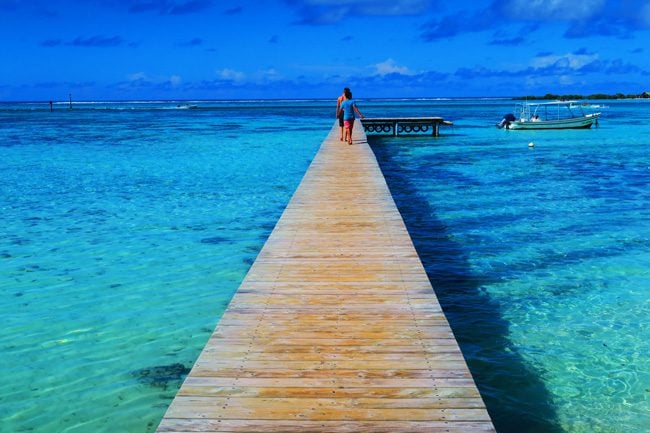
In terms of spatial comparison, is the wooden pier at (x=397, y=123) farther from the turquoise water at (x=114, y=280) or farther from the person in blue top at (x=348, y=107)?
the turquoise water at (x=114, y=280)

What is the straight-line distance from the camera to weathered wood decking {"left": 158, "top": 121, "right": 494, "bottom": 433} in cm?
365

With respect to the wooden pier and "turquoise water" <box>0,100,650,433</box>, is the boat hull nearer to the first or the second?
the wooden pier

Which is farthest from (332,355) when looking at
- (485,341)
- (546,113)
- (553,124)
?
(546,113)

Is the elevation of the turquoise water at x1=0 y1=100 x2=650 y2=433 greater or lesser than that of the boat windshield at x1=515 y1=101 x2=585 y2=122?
lesser

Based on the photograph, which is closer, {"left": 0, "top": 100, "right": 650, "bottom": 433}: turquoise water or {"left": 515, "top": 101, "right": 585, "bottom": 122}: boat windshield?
{"left": 0, "top": 100, "right": 650, "bottom": 433}: turquoise water

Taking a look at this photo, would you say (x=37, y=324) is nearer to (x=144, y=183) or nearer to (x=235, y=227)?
(x=235, y=227)

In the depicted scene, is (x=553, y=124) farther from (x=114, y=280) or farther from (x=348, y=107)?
(x=114, y=280)

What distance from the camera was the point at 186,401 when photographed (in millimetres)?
3826

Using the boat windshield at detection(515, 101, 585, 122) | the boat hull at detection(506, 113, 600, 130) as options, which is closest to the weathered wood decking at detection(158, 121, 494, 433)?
the boat windshield at detection(515, 101, 585, 122)

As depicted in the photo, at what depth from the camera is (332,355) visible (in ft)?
14.8

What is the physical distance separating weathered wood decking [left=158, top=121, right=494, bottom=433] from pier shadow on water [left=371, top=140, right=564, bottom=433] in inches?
38.4

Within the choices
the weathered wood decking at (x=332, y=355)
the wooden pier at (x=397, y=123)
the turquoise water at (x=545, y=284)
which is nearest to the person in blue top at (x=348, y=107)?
the turquoise water at (x=545, y=284)

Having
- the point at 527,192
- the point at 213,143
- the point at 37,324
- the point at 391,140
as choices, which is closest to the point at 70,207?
the point at 37,324

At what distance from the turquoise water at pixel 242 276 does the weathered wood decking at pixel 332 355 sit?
106cm
